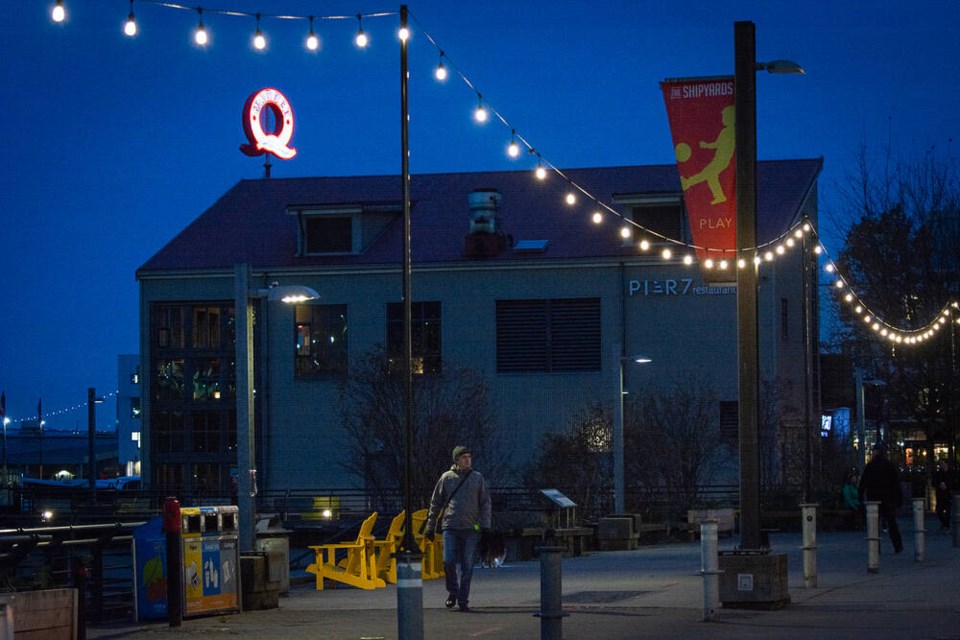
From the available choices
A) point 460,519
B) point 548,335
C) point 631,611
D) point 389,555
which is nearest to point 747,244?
point 631,611

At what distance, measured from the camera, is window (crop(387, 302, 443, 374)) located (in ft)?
168

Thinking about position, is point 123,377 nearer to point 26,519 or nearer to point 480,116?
point 26,519

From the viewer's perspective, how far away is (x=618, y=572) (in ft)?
75.3

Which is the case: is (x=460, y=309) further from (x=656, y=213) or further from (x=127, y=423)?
(x=127, y=423)

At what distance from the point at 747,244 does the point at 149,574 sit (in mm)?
7195

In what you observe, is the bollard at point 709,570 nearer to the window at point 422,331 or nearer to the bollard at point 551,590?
the bollard at point 551,590

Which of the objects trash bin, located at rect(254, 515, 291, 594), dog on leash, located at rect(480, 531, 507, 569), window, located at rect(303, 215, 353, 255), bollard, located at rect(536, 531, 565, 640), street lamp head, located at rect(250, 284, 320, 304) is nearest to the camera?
bollard, located at rect(536, 531, 565, 640)

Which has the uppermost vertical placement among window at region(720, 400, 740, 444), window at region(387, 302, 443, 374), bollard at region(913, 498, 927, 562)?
window at region(387, 302, 443, 374)

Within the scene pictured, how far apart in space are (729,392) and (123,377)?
66144 millimetres

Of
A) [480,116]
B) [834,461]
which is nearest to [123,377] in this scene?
[834,461]

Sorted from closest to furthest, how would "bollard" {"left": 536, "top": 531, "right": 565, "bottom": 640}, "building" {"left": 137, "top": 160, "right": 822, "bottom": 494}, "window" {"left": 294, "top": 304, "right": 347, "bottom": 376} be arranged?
"bollard" {"left": 536, "top": 531, "right": 565, "bottom": 640}, "building" {"left": 137, "top": 160, "right": 822, "bottom": 494}, "window" {"left": 294, "top": 304, "right": 347, "bottom": 376}

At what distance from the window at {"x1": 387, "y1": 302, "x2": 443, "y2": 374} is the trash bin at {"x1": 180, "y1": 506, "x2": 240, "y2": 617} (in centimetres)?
3403

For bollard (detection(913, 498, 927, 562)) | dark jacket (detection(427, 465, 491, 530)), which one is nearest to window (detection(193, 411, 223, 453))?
bollard (detection(913, 498, 927, 562))

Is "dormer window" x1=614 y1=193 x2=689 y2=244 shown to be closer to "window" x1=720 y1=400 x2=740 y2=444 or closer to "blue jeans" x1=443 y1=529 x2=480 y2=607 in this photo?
"window" x1=720 y1=400 x2=740 y2=444
